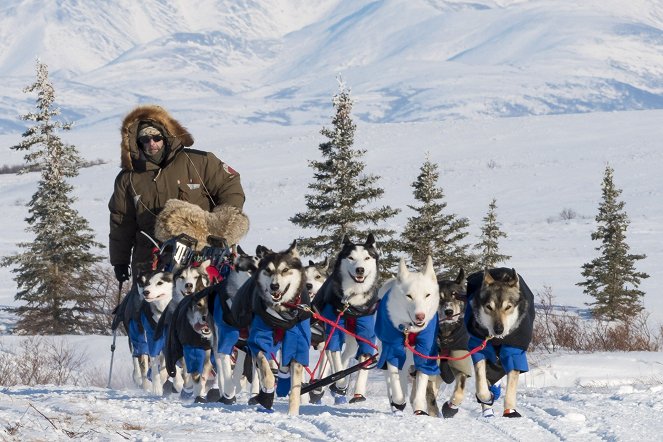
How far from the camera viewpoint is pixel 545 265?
35000mm

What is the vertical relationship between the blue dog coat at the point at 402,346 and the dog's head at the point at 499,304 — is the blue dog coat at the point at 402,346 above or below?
below

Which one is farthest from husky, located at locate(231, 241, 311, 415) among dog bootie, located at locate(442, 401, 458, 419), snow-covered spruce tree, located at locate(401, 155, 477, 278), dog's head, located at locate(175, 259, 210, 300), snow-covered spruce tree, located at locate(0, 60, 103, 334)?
snow-covered spruce tree, located at locate(0, 60, 103, 334)

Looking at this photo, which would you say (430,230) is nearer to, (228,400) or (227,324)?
(228,400)

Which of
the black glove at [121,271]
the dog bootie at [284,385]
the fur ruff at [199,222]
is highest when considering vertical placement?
the fur ruff at [199,222]

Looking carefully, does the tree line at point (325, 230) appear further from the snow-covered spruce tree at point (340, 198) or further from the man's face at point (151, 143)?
the man's face at point (151, 143)

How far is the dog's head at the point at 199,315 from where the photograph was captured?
8.42 m

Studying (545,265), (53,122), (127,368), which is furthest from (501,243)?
(127,368)

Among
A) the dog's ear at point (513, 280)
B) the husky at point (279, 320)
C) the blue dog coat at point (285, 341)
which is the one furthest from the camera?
the blue dog coat at point (285, 341)

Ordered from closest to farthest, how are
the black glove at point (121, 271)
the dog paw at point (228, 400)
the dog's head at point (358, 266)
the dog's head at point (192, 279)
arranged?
the dog paw at point (228, 400)
the dog's head at point (358, 266)
the dog's head at point (192, 279)
the black glove at point (121, 271)

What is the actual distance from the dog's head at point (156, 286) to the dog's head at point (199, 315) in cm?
98

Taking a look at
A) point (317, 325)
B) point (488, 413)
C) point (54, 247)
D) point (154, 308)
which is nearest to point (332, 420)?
point (488, 413)

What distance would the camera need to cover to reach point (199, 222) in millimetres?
9562

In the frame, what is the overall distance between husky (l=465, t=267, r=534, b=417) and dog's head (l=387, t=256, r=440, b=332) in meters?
0.31

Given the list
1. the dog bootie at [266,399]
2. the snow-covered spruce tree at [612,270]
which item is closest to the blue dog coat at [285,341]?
the dog bootie at [266,399]
